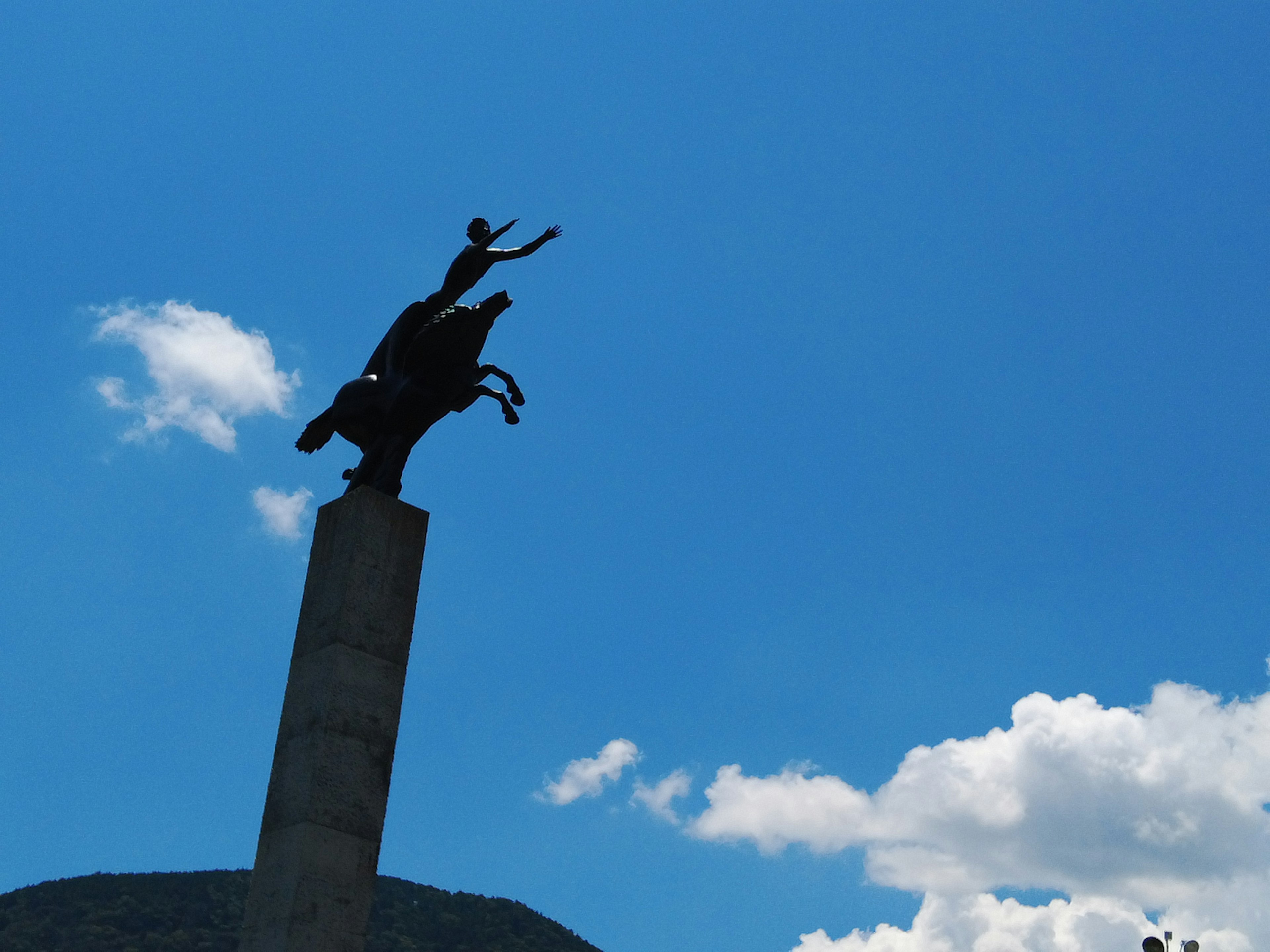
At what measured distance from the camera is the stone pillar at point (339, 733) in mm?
11961

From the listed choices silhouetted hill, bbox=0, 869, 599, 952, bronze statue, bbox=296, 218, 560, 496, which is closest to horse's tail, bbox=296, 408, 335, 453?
bronze statue, bbox=296, 218, 560, 496

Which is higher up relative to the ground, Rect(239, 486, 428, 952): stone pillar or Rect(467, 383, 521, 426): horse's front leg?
Rect(467, 383, 521, 426): horse's front leg

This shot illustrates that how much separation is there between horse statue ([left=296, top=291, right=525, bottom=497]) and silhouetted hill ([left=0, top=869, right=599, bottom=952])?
83669 millimetres

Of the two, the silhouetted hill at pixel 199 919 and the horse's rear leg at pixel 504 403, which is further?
the silhouetted hill at pixel 199 919

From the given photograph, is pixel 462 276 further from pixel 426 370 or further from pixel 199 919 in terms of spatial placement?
pixel 199 919

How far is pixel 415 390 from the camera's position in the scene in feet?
47.7

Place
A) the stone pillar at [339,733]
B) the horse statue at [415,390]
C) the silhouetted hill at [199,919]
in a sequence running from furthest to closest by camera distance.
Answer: the silhouetted hill at [199,919], the horse statue at [415,390], the stone pillar at [339,733]

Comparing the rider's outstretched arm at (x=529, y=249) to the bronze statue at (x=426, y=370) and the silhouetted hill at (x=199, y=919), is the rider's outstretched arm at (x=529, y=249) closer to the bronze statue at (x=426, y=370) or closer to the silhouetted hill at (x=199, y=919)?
the bronze statue at (x=426, y=370)

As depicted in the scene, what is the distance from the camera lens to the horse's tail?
49.8ft

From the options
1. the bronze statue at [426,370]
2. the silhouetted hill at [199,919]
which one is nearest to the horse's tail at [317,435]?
the bronze statue at [426,370]

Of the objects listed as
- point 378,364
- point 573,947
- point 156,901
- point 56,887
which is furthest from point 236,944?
point 378,364

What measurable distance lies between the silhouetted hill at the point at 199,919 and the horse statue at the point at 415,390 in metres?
83.7

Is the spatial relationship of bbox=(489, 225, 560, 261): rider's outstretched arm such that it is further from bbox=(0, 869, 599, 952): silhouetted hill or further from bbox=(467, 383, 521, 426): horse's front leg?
bbox=(0, 869, 599, 952): silhouetted hill

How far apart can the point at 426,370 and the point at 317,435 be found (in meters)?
1.55
